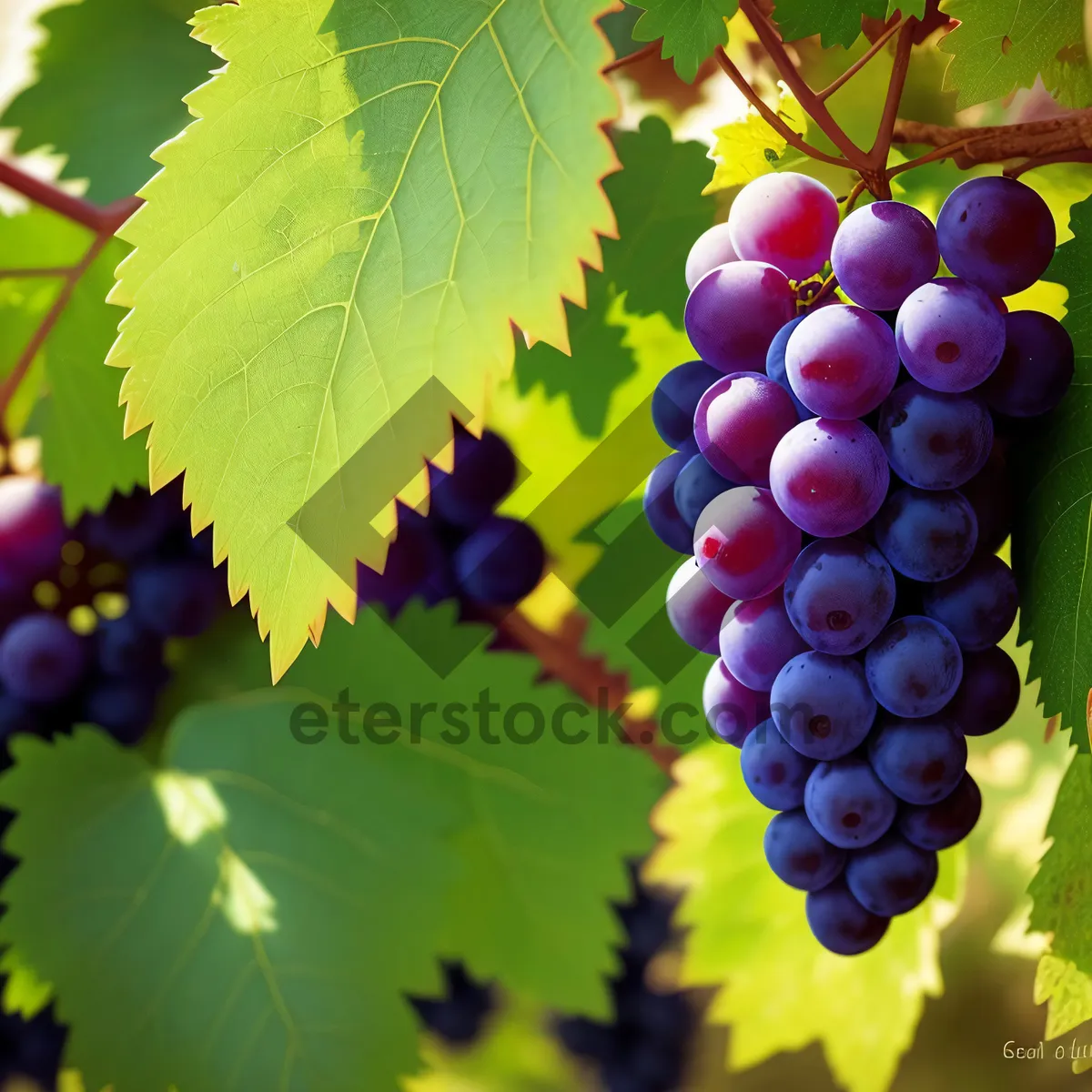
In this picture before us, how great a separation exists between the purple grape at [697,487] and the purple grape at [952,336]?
0.09 metres

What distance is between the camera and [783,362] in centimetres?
41

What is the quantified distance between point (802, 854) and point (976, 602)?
0.42 feet

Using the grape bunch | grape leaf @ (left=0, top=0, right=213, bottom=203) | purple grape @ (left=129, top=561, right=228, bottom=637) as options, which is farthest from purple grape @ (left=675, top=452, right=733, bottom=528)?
grape leaf @ (left=0, top=0, right=213, bottom=203)

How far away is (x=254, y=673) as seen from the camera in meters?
0.79

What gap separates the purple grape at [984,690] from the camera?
17.2 inches

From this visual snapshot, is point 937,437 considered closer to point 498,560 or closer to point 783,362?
point 783,362

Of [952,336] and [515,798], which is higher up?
[952,336]

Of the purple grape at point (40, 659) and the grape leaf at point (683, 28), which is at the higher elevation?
the grape leaf at point (683, 28)

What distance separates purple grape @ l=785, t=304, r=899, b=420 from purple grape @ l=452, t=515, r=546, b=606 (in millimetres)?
352

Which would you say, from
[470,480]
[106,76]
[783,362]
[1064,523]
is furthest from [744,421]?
[106,76]

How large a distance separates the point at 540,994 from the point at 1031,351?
2.00ft

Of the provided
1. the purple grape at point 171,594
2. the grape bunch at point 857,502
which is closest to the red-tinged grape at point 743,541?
the grape bunch at point 857,502

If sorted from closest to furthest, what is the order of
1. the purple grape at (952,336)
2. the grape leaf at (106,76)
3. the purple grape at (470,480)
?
the purple grape at (952,336) → the purple grape at (470,480) → the grape leaf at (106,76)

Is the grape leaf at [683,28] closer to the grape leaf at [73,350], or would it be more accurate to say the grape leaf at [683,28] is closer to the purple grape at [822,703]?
the purple grape at [822,703]
